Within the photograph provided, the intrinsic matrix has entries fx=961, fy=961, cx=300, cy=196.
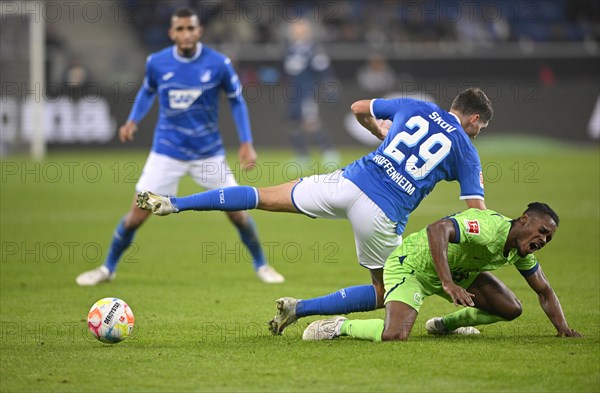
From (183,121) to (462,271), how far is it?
377 cm

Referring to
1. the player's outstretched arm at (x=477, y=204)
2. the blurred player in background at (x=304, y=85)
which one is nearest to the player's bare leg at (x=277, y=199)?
the player's outstretched arm at (x=477, y=204)

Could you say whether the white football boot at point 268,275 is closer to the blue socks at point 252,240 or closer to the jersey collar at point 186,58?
the blue socks at point 252,240

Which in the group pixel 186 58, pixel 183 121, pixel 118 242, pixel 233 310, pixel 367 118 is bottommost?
pixel 233 310

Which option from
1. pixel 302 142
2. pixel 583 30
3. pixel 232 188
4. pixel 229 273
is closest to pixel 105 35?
pixel 302 142

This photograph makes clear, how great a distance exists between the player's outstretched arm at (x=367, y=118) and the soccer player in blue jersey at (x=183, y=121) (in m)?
2.14

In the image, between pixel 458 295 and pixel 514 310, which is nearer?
pixel 458 295

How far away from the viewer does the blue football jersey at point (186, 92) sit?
9164mm

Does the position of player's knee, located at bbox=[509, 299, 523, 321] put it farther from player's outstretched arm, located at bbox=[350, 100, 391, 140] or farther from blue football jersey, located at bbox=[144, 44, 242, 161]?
blue football jersey, located at bbox=[144, 44, 242, 161]

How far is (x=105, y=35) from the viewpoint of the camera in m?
26.8

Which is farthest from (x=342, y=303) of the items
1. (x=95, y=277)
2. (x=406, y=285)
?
(x=95, y=277)

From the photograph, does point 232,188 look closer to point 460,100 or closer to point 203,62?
point 460,100

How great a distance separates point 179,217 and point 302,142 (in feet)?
21.1

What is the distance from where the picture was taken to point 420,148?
6.40 meters

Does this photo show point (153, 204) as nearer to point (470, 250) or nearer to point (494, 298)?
point (470, 250)
